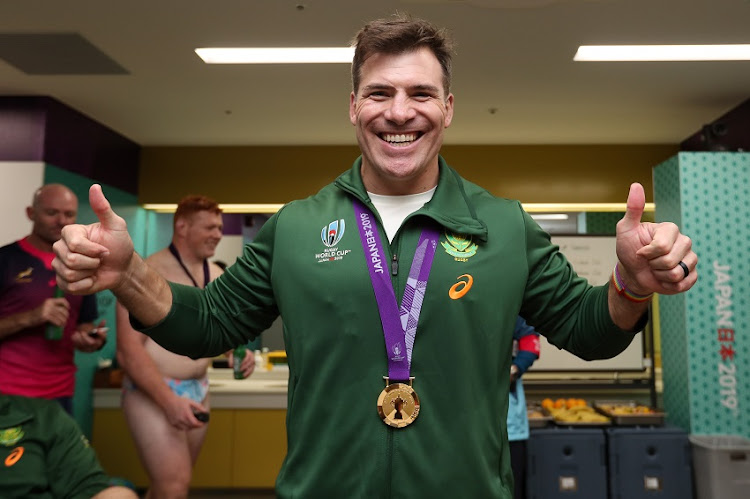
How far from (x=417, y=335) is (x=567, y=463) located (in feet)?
10.6

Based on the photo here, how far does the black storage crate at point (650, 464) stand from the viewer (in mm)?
3789

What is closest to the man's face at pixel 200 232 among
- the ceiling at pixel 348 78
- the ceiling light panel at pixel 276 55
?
the ceiling at pixel 348 78

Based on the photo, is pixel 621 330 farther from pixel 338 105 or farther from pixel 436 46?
pixel 338 105

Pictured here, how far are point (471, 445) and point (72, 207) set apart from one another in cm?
256

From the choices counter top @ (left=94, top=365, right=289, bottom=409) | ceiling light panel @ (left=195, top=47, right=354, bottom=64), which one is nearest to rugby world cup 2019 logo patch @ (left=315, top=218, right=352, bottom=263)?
ceiling light panel @ (left=195, top=47, right=354, bottom=64)

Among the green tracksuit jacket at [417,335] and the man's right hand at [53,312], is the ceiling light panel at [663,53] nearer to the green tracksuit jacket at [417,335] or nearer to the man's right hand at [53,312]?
the green tracksuit jacket at [417,335]

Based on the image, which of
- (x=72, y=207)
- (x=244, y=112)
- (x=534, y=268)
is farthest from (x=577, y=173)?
(x=534, y=268)

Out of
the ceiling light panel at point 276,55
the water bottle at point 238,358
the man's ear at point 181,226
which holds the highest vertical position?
the ceiling light panel at point 276,55

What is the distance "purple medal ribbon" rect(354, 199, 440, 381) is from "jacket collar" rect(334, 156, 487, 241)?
4 centimetres

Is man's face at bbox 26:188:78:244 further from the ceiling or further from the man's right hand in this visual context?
the ceiling

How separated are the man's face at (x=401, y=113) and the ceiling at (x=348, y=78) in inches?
80.5

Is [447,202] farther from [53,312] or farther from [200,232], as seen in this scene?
[53,312]

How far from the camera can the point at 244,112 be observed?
4715 millimetres

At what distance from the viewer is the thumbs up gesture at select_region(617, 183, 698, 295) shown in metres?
0.93
